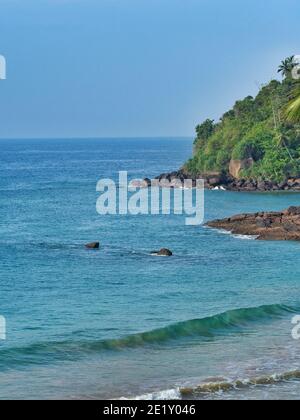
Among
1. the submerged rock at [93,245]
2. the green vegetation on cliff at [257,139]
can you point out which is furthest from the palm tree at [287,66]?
the submerged rock at [93,245]

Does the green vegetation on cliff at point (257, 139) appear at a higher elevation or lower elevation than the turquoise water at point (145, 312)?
higher

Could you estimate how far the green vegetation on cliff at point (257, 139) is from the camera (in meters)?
103

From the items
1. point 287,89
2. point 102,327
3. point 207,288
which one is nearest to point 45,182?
point 287,89

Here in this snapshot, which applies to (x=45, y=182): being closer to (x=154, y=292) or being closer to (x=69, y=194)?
(x=69, y=194)

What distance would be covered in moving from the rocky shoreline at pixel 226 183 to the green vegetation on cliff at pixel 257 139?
203 cm

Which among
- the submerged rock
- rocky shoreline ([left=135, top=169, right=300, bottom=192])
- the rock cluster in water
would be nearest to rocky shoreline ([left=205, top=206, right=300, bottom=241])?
the rock cluster in water

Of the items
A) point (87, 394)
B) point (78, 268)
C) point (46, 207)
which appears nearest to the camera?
point (87, 394)

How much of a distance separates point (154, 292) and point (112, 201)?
187 feet

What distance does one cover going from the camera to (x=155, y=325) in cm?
3591

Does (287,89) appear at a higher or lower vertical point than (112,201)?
higher

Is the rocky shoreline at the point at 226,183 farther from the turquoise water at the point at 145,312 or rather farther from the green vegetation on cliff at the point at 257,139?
the turquoise water at the point at 145,312

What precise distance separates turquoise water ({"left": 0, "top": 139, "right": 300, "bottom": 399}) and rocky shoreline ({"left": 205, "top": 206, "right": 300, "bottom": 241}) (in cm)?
164

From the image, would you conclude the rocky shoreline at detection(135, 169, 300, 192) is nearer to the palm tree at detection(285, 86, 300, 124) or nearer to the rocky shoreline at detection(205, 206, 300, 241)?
the rocky shoreline at detection(205, 206, 300, 241)

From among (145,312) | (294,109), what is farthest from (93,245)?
(294,109)
